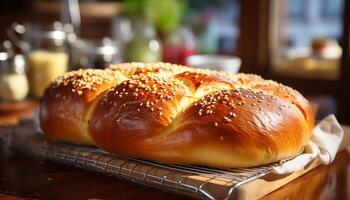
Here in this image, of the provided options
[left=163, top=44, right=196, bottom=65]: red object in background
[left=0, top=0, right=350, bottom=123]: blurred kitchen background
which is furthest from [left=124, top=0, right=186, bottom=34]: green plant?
[left=163, top=44, right=196, bottom=65]: red object in background

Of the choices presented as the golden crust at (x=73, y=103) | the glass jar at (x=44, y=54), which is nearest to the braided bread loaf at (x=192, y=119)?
the golden crust at (x=73, y=103)

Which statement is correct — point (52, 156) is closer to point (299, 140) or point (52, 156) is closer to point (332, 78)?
point (299, 140)

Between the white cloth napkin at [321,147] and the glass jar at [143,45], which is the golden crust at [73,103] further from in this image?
the glass jar at [143,45]

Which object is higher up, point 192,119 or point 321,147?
point 192,119

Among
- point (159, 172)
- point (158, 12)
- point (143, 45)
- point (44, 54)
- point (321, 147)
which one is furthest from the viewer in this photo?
point (158, 12)

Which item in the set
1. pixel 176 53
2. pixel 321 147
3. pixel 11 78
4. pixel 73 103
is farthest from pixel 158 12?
pixel 321 147

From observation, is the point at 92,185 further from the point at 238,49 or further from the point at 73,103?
the point at 238,49
